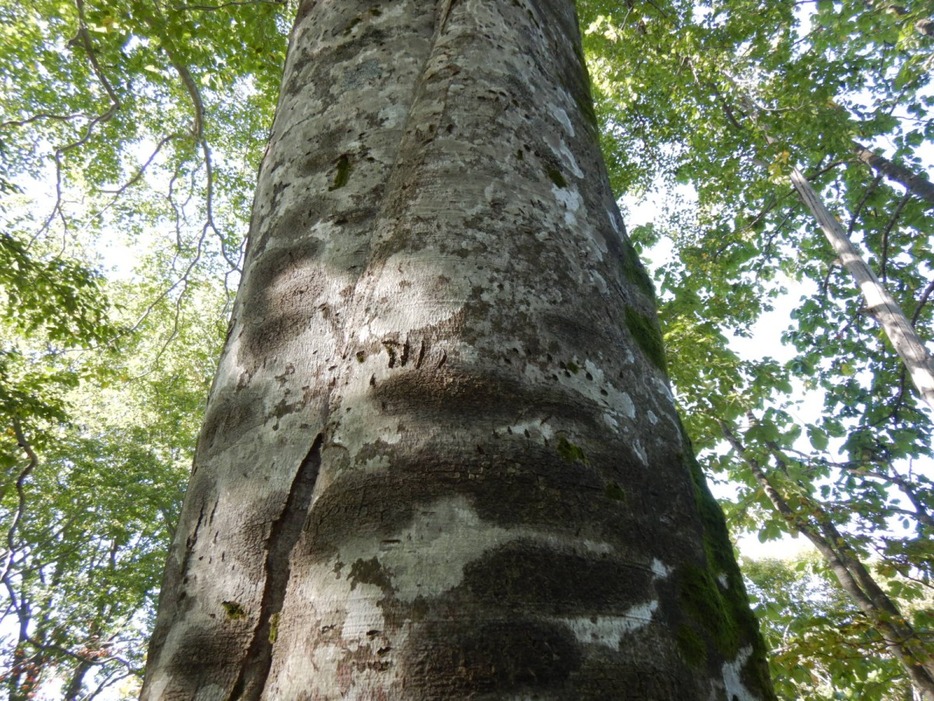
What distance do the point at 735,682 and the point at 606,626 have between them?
0.34 m

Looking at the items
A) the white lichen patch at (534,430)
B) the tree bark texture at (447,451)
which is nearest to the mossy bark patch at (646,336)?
the tree bark texture at (447,451)

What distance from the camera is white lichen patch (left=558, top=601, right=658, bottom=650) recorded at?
775 mm

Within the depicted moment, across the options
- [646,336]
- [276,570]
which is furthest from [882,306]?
[276,570]

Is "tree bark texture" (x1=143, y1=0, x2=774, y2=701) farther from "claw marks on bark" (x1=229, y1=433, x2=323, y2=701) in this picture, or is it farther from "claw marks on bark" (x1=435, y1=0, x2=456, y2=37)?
"claw marks on bark" (x1=435, y1=0, x2=456, y2=37)

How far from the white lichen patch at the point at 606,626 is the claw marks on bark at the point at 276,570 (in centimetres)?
45

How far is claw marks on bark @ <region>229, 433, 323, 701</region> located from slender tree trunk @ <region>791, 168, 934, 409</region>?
7131 millimetres

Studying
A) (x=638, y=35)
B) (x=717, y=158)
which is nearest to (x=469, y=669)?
(x=638, y=35)

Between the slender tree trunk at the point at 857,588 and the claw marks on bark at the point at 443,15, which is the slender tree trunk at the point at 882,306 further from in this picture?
the claw marks on bark at the point at 443,15

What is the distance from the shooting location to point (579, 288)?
1.22 meters

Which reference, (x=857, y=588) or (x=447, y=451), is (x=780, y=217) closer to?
(x=857, y=588)

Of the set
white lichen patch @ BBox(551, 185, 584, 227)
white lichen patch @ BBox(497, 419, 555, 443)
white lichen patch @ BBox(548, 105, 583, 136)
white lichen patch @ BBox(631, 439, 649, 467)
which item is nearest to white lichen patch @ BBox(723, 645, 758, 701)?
white lichen patch @ BBox(631, 439, 649, 467)

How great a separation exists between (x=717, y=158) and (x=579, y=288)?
8.17m

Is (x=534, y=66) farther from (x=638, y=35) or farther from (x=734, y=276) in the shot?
(x=734, y=276)

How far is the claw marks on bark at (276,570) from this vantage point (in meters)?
0.85
